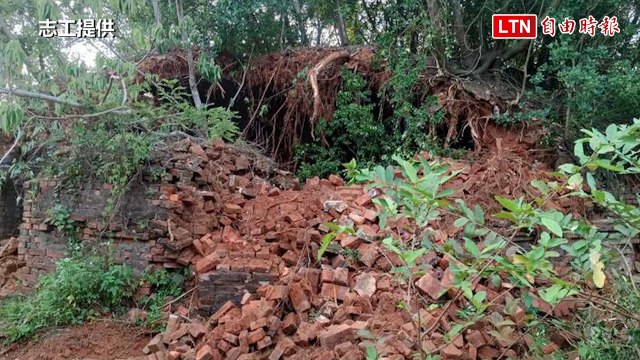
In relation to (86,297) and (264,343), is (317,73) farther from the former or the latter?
(264,343)

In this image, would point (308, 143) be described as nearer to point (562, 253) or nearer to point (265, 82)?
point (265, 82)

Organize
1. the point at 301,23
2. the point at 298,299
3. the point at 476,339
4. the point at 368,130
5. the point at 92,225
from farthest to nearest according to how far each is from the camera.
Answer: the point at 301,23 → the point at 368,130 → the point at 92,225 → the point at 298,299 → the point at 476,339

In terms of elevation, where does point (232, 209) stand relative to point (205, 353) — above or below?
above

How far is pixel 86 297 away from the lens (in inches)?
164

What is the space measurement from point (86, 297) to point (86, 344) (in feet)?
1.57

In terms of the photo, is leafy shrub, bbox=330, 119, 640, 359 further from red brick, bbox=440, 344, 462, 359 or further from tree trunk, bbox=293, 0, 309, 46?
tree trunk, bbox=293, 0, 309, 46

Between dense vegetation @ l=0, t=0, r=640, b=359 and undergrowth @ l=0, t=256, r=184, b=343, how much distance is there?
0.01 m

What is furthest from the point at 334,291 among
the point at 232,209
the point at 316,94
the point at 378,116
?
the point at 378,116

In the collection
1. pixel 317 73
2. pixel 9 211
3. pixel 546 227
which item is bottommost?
pixel 9 211

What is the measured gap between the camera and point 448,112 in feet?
19.7

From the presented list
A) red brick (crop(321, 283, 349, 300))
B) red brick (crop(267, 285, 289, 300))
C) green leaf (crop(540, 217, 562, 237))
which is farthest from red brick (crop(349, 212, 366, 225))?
green leaf (crop(540, 217, 562, 237))

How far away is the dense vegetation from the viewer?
225 cm

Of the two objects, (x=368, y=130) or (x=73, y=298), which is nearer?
(x=73, y=298)

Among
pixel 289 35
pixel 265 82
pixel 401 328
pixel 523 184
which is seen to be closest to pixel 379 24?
pixel 289 35
